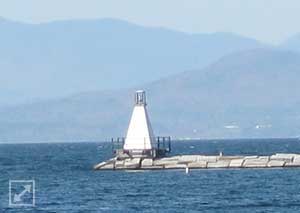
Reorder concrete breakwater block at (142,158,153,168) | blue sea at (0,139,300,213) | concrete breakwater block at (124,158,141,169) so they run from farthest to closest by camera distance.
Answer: concrete breakwater block at (124,158,141,169)
concrete breakwater block at (142,158,153,168)
blue sea at (0,139,300,213)

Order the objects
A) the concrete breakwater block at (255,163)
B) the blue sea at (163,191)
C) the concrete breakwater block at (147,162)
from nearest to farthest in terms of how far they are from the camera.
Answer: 1. the blue sea at (163,191)
2. the concrete breakwater block at (147,162)
3. the concrete breakwater block at (255,163)

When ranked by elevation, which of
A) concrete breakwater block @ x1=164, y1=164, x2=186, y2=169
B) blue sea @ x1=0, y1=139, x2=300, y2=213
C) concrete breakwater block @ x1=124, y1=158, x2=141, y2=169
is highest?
concrete breakwater block @ x1=124, y1=158, x2=141, y2=169

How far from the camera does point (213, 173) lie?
102125 mm

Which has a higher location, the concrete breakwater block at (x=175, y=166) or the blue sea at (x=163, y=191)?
the concrete breakwater block at (x=175, y=166)

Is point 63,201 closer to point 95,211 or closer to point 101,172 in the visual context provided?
point 95,211

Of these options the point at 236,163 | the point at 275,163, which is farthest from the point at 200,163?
the point at 275,163

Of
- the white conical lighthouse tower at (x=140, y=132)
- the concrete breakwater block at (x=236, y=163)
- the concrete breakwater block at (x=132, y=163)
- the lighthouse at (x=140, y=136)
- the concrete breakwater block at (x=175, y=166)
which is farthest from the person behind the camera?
the concrete breakwater block at (x=236, y=163)

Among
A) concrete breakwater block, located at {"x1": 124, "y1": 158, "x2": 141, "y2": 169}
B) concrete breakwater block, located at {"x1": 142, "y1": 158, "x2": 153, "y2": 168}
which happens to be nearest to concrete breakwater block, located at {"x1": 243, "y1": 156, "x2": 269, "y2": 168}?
concrete breakwater block, located at {"x1": 142, "y1": 158, "x2": 153, "y2": 168}

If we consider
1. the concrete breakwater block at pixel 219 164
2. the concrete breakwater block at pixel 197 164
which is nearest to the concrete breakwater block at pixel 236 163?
the concrete breakwater block at pixel 219 164

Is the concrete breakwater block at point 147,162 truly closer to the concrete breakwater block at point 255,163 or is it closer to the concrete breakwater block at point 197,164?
the concrete breakwater block at point 197,164

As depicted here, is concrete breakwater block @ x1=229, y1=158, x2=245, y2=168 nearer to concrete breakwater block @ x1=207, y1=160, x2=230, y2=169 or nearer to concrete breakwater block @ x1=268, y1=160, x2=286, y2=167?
concrete breakwater block @ x1=207, y1=160, x2=230, y2=169

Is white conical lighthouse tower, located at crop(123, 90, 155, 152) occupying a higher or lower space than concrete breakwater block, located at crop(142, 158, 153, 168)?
higher

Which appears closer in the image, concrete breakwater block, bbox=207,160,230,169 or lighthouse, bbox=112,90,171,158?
lighthouse, bbox=112,90,171,158

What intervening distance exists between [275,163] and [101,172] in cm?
1419
